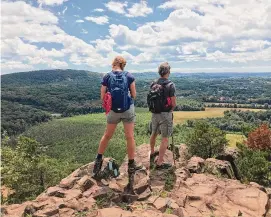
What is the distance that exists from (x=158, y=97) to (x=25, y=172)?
2303 cm

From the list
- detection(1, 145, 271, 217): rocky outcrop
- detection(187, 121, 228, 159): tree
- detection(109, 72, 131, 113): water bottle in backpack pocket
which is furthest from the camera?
detection(187, 121, 228, 159): tree

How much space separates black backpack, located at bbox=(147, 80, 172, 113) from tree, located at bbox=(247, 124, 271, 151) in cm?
3645

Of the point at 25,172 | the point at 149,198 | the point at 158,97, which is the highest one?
the point at 158,97

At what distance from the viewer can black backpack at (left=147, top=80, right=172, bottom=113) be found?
34.7 feet

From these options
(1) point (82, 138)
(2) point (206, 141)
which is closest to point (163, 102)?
(2) point (206, 141)

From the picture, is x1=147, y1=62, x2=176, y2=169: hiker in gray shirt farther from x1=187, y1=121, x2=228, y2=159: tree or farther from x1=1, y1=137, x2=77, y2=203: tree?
x1=1, y1=137, x2=77, y2=203: tree

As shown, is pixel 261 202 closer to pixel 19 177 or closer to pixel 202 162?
pixel 202 162

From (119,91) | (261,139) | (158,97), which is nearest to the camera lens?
(119,91)

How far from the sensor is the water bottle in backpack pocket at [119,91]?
908cm

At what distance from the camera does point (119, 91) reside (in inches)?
357

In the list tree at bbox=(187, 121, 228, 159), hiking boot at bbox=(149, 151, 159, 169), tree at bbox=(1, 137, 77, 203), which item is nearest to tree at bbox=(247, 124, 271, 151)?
tree at bbox=(187, 121, 228, 159)

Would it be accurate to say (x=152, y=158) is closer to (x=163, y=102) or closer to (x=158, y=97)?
(x=163, y=102)

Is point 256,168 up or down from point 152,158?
down

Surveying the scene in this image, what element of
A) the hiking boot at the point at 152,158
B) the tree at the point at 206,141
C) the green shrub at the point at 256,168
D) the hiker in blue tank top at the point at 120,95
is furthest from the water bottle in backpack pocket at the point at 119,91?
the green shrub at the point at 256,168
